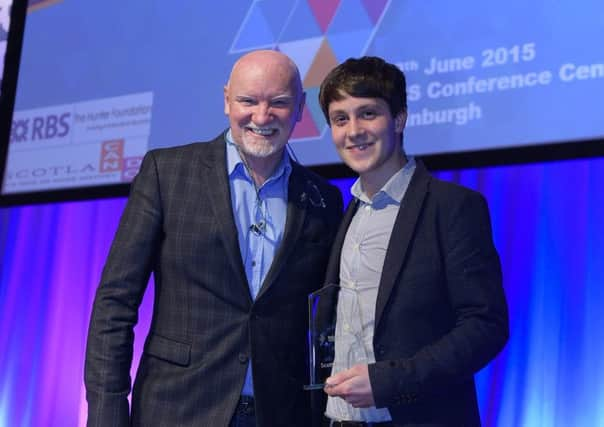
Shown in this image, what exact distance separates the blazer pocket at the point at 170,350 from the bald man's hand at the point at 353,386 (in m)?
0.40

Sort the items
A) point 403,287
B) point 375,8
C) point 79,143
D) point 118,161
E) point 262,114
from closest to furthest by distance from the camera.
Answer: point 403,287 < point 262,114 < point 375,8 < point 118,161 < point 79,143

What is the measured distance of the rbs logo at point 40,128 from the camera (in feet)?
13.0

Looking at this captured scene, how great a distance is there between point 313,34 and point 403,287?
1.90m

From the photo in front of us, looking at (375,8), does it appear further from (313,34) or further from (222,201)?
(222,201)

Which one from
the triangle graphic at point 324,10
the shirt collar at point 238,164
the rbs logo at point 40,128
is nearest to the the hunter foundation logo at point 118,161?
the rbs logo at point 40,128

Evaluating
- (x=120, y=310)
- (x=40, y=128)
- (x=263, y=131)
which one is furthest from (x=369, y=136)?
(x=40, y=128)

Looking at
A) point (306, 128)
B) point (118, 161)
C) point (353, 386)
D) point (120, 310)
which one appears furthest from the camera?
point (118, 161)

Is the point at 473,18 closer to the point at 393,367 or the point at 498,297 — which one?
the point at 498,297

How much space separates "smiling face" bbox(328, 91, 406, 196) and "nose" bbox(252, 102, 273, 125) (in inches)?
6.3

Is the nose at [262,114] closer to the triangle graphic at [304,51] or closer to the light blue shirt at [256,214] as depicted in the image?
the light blue shirt at [256,214]

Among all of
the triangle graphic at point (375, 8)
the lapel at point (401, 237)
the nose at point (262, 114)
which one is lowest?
the lapel at point (401, 237)

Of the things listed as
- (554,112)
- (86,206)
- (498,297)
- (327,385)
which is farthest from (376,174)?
(86,206)

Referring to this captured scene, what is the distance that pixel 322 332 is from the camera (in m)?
1.57

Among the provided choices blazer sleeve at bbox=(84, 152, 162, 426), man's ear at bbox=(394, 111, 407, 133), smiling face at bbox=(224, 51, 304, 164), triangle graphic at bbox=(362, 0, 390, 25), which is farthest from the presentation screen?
blazer sleeve at bbox=(84, 152, 162, 426)
